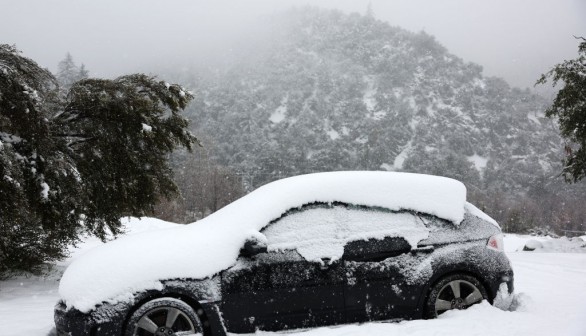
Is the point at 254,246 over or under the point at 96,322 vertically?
over

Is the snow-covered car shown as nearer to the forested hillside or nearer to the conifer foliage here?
the conifer foliage

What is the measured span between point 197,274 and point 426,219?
246cm

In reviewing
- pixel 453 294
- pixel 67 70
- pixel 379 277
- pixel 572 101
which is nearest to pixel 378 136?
pixel 67 70

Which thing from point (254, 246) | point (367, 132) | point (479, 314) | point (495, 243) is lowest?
point (479, 314)

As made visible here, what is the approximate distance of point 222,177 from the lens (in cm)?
6431

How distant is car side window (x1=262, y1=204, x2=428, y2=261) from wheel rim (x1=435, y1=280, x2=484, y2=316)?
1.91ft

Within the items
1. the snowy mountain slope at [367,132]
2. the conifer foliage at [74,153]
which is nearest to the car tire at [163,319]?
the conifer foliage at [74,153]

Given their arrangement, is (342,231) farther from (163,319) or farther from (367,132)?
(367,132)

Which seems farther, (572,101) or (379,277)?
(572,101)

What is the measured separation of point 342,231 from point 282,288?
844 mm

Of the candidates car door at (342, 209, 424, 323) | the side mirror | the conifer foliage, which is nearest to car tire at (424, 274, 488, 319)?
car door at (342, 209, 424, 323)

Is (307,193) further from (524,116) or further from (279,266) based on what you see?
(524,116)

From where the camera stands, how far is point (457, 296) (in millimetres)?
4969

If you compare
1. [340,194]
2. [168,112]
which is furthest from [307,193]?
[168,112]
